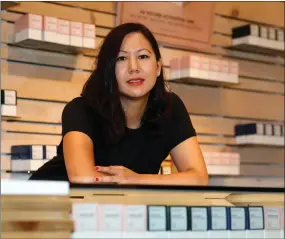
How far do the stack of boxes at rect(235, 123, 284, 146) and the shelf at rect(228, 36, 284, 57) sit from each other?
0.58 m

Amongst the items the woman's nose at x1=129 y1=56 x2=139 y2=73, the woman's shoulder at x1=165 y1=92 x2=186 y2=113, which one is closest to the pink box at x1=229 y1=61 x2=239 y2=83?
the woman's shoulder at x1=165 y1=92 x2=186 y2=113

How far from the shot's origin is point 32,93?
373 cm

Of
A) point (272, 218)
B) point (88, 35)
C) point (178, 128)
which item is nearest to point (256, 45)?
point (88, 35)

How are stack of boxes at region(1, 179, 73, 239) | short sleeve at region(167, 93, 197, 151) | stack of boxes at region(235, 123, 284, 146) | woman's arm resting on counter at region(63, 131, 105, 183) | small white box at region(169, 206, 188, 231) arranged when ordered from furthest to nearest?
1. stack of boxes at region(235, 123, 284, 146)
2. short sleeve at region(167, 93, 197, 151)
3. woman's arm resting on counter at region(63, 131, 105, 183)
4. small white box at region(169, 206, 188, 231)
5. stack of boxes at region(1, 179, 73, 239)

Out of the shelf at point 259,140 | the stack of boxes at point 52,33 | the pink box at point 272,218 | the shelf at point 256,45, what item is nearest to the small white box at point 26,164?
the stack of boxes at point 52,33

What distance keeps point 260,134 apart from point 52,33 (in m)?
1.78

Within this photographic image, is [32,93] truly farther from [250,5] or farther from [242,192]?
[242,192]

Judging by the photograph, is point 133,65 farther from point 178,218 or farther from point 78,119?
point 178,218

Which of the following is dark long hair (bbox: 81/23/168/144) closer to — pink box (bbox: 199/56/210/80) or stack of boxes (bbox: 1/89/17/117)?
stack of boxes (bbox: 1/89/17/117)

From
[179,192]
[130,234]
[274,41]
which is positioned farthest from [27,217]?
[274,41]

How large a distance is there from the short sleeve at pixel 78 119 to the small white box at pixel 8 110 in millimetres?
1290

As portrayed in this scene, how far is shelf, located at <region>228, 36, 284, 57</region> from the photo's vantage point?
180 inches

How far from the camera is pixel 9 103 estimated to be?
3.43m

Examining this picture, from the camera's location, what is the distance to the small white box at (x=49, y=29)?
3.49 m
